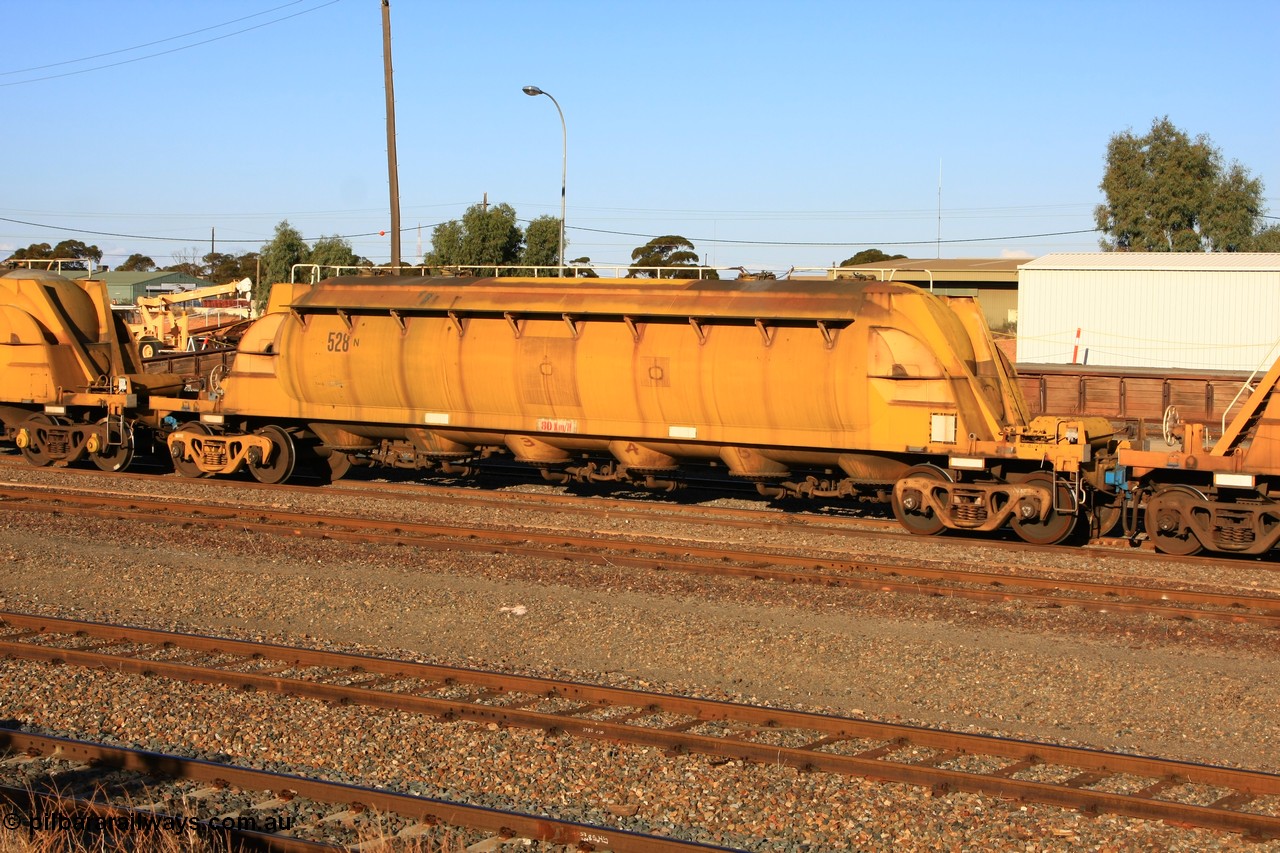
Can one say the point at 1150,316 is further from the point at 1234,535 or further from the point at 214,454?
the point at 214,454

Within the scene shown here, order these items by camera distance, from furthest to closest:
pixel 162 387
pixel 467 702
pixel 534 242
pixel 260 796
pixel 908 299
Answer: pixel 534 242, pixel 162 387, pixel 908 299, pixel 467 702, pixel 260 796

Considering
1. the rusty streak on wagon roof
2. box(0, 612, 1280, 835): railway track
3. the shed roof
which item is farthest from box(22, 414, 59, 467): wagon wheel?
the shed roof

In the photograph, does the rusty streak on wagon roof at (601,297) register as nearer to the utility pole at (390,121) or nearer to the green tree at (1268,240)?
the utility pole at (390,121)

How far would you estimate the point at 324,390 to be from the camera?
19250 millimetres

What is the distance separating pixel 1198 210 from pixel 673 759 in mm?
74990

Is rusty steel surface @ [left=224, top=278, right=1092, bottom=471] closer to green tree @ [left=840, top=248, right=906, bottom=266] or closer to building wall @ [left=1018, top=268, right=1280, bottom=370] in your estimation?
building wall @ [left=1018, top=268, right=1280, bottom=370]

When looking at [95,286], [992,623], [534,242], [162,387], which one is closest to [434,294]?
[162,387]

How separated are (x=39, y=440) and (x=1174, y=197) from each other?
222ft

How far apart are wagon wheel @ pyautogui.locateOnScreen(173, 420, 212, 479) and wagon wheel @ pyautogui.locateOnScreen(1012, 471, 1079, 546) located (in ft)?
43.9

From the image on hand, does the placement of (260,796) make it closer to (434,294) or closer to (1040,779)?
(1040,779)

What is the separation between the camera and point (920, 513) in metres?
15.9

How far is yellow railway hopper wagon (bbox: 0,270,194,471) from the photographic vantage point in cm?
2130

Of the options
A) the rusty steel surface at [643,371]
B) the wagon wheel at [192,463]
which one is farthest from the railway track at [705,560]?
the wagon wheel at [192,463]

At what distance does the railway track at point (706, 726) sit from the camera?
6.74 m
